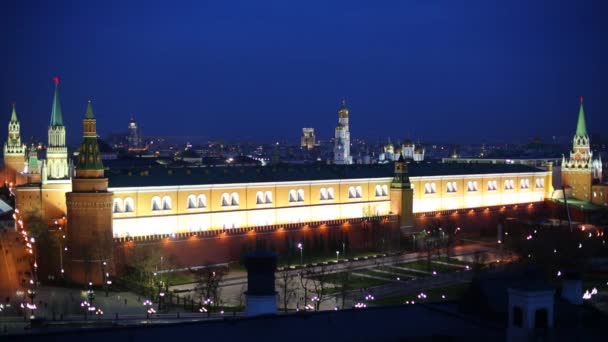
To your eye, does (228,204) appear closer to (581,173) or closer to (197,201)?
(197,201)

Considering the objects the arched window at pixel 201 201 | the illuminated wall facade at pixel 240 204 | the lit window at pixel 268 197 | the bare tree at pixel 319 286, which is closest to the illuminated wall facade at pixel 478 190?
the illuminated wall facade at pixel 240 204

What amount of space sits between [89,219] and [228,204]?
45.9 feet

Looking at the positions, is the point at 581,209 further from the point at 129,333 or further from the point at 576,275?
the point at 129,333

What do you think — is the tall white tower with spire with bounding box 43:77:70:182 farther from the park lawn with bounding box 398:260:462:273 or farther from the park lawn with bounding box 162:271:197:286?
the park lawn with bounding box 398:260:462:273

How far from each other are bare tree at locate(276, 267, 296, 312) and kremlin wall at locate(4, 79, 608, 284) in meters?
6.75

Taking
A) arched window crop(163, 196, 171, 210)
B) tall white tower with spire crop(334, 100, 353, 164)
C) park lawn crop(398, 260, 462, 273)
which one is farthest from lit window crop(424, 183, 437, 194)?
tall white tower with spire crop(334, 100, 353, 164)

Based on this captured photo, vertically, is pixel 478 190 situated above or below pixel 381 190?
below

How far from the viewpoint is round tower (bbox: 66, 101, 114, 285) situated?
50594mm

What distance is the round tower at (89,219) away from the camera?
50.6m

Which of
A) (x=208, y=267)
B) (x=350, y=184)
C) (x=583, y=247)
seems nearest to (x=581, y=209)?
(x=350, y=184)

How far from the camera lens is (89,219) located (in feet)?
171

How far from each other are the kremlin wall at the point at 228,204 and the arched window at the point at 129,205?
0.07 metres

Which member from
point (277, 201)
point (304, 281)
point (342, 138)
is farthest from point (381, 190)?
point (342, 138)

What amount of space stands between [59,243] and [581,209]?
164 ft
